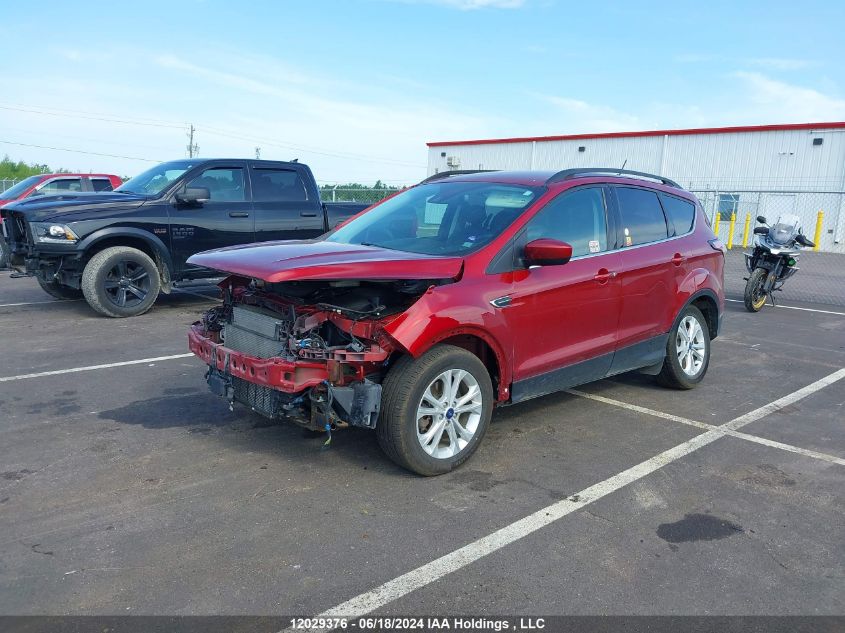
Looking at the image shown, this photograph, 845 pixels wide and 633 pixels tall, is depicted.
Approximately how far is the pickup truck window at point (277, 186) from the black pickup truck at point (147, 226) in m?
0.01

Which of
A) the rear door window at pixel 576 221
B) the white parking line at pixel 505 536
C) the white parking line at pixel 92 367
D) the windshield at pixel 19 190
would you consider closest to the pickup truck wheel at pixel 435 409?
the white parking line at pixel 505 536

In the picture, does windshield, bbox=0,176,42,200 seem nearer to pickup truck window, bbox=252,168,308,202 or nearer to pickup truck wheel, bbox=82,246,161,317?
pickup truck window, bbox=252,168,308,202

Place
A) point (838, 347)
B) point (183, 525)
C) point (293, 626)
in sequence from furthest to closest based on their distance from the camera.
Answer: point (838, 347), point (183, 525), point (293, 626)

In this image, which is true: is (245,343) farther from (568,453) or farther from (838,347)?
(838,347)

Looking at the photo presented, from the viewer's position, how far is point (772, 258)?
1130 cm

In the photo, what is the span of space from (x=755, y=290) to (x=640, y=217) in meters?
6.23

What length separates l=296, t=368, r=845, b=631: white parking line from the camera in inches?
120

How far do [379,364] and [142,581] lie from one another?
166 cm

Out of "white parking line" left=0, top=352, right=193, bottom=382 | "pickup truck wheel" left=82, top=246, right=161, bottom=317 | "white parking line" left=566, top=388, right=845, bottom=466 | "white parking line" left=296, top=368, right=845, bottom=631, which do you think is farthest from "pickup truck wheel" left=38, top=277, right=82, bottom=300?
"white parking line" left=296, top=368, right=845, bottom=631

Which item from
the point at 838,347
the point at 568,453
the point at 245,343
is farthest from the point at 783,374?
the point at 245,343

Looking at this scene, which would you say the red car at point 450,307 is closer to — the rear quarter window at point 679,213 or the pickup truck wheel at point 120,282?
the rear quarter window at point 679,213

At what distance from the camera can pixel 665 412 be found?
5754 mm

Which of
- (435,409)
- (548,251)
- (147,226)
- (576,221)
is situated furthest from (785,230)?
(147,226)

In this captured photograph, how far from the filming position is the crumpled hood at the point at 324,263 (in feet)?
12.7
